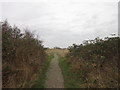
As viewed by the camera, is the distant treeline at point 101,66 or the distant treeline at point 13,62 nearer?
the distant treeline at point 13,62

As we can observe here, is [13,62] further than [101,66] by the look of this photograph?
No

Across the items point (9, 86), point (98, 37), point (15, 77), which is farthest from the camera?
point (98, 37)

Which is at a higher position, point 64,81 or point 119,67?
point 119,67

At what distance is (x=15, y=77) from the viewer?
10.6m

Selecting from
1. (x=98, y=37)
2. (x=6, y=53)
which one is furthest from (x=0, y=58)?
(x=98, y=37)

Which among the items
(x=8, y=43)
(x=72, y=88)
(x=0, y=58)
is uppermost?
(x=8, y=43)

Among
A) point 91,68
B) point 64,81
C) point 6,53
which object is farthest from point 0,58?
point 91,68

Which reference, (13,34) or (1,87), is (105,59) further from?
(1,87)

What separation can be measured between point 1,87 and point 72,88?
14.1 feet

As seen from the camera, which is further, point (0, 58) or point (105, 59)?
point (105, 59)

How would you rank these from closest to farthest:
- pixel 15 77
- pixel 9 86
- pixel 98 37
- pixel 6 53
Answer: pixel 9 86
pixel 15 77
pixel 6 53
pixel 98 37

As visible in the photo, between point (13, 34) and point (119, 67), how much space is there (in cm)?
687

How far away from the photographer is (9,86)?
9.72 meters

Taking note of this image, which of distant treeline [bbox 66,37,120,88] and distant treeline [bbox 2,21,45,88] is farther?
distant treeline [bbox 66,37,120,88]
